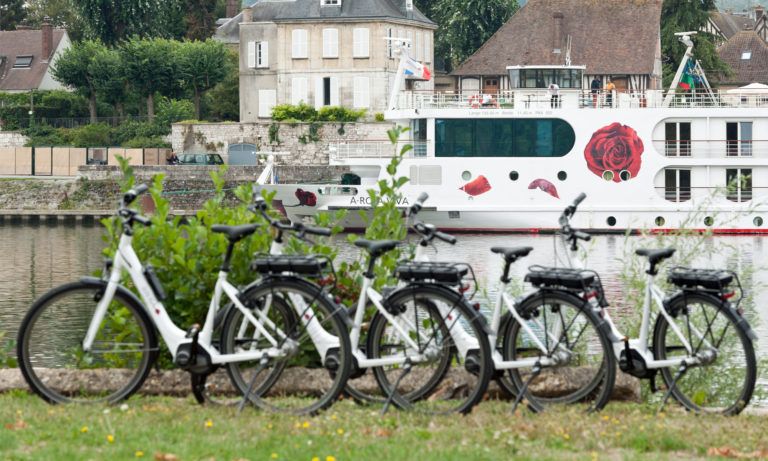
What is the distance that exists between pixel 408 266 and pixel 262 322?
0.85 metres

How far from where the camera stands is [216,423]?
598 cm

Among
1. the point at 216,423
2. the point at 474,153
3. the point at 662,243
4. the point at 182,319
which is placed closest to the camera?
the point at 216,423

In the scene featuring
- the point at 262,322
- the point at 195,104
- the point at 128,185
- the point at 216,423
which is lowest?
the point at 216,423

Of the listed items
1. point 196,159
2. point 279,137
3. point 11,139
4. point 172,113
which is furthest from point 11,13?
point 279,137

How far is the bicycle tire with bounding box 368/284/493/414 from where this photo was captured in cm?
630

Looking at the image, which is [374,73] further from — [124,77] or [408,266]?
[408,266]

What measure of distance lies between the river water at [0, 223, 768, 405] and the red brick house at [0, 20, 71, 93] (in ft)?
78.2

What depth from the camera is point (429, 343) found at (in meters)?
6.47

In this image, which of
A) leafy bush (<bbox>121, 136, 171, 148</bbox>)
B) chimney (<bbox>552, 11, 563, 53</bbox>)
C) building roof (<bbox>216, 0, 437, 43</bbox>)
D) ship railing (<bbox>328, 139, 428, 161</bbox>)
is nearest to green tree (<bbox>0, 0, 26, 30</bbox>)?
building roof (<bbox>216, 0, 437, 43</bbox>)

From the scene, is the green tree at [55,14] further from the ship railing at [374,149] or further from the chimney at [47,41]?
the ship railing at [374,149]

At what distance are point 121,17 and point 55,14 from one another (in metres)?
17.7

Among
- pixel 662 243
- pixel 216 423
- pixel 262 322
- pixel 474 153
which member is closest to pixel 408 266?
pixel 262 322

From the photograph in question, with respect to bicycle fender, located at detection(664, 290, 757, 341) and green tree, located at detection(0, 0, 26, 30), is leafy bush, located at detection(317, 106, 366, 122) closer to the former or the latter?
green tree, located at detection(0, 0, 26, 30)

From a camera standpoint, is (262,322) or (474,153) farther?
(474,153)
